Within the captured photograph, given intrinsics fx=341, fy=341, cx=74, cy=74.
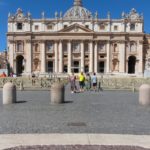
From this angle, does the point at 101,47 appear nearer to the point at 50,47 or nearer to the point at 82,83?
the point at 50,47

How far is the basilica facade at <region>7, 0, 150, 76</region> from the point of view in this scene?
305ft

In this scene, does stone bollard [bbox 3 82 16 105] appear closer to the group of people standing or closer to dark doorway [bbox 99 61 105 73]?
the group of people standing

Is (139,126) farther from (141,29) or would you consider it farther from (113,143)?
(141,29)

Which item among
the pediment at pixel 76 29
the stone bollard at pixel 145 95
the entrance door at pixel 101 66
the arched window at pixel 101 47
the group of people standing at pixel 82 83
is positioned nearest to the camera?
the stone bollard at pixel 145 95

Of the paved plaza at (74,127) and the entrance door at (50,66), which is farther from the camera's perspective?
the entrance door at (50,66)

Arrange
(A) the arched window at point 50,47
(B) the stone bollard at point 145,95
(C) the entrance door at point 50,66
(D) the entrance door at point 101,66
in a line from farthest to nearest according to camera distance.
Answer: (C) the entrance door at point 50,66
(D) the entrance door at point 101,66
(A) the arched window at point 50,47
(B) the stone bollard at point 145,95

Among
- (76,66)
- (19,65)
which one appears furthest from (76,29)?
(19,65)

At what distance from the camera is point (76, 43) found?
93.9 meters

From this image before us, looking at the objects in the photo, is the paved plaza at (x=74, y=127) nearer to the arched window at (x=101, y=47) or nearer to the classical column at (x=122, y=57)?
the classical column at (x=122, y=57)

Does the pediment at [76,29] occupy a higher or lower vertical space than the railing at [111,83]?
higher

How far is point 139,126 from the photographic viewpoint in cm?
1150

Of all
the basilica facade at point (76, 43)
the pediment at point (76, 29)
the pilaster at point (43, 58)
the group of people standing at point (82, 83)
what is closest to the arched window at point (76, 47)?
the basilica facade at point (76, 43)

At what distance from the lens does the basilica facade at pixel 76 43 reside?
92.9m

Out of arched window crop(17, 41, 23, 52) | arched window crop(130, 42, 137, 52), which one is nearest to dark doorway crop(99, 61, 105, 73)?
arched window crop(130, 42, 137, 52)
